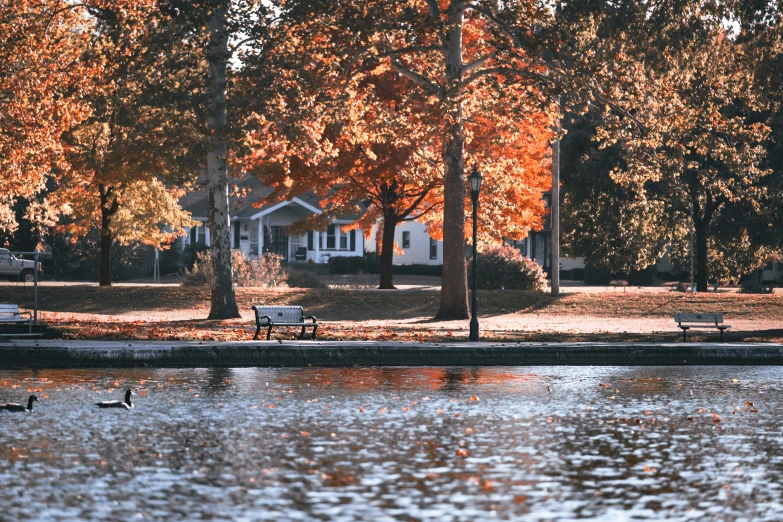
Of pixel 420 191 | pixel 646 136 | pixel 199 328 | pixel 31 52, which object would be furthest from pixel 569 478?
pixel 420 191

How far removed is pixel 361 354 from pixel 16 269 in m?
41.5

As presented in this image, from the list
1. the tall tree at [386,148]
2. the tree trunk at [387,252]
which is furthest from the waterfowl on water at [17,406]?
the tree trunk at [387,252]

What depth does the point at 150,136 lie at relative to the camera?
37219 mm

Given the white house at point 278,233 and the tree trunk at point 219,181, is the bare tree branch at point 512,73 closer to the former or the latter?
the tree trunk at point 219,181

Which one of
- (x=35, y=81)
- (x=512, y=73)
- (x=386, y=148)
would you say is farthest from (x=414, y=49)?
(x=386, y=148)

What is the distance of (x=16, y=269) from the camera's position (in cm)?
5975

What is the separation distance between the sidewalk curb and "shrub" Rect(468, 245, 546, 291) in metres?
25.4

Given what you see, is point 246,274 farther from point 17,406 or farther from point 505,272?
point 17,406

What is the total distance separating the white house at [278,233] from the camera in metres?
74.1

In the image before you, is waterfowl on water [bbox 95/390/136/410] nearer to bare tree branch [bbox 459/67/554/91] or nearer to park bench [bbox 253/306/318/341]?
park bench [bbox 253/306/318/341]

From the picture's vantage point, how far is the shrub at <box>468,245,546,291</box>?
49.3 m

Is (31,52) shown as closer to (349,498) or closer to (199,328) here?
(199,328)

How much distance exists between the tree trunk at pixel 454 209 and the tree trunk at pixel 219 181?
619 cm

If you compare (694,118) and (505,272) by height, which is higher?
(694,118)
